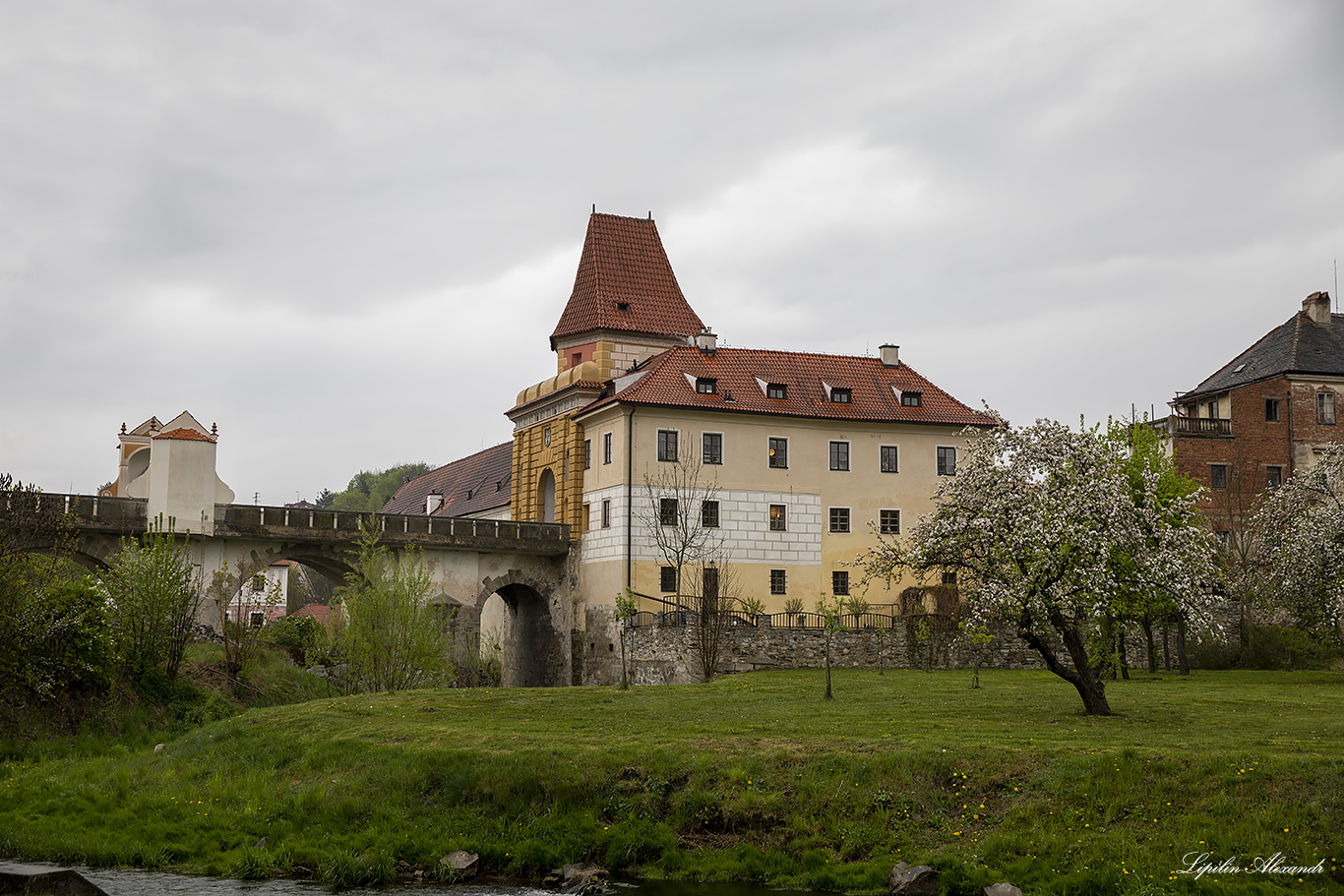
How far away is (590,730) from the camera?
21797 millimetres

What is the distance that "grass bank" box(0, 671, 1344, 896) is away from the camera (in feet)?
52.4

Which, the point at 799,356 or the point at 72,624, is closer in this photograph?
the point at 72,624

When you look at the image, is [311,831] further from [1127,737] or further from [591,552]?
[591,552]

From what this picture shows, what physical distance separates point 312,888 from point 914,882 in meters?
7.84

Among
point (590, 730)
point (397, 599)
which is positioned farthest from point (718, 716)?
point (397, 599)

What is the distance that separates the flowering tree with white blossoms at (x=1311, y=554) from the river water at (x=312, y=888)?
23.9m

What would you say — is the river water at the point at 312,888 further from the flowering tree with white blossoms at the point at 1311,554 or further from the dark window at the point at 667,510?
the dark window at the point at 667,510

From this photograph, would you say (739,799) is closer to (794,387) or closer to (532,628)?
(794,387)

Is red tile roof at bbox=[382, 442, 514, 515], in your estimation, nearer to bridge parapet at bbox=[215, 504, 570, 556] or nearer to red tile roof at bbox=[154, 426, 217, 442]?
bridge parapet at bbox=[215, 504, 570, 556]

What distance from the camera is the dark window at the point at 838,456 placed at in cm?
4803

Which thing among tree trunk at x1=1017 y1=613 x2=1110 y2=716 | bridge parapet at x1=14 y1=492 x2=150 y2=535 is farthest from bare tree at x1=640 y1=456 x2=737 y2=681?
tree trunk at x1=1017 y1=613 x2=1110 y2=716

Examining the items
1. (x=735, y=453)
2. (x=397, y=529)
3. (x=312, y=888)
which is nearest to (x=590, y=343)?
(x=735, y=453)

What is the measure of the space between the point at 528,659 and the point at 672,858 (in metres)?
36.0

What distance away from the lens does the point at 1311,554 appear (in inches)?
1390
